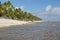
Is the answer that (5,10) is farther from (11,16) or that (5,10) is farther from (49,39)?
(49,39)

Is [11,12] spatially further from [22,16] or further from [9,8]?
[22,16]

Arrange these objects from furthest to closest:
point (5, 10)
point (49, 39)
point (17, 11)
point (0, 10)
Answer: point (17, 11), point (5, 10), point (0, 10), point (49, 39)

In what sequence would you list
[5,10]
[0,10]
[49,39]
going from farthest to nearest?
[5,10] → [0,10] → [49,39]

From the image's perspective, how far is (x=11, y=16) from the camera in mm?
105188

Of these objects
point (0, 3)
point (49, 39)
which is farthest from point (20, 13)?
point (49, 39)

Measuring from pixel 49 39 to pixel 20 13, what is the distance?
10976cm

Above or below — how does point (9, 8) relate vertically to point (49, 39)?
above

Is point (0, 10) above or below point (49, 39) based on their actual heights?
above

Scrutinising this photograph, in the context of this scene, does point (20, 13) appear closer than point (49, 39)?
No

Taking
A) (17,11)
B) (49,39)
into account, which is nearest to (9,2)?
(17,11)

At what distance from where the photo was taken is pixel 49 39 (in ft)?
68.9

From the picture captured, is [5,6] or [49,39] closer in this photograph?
[49,39]

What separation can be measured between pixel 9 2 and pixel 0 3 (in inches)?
352

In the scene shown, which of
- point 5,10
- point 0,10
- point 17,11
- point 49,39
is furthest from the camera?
point 17,11
